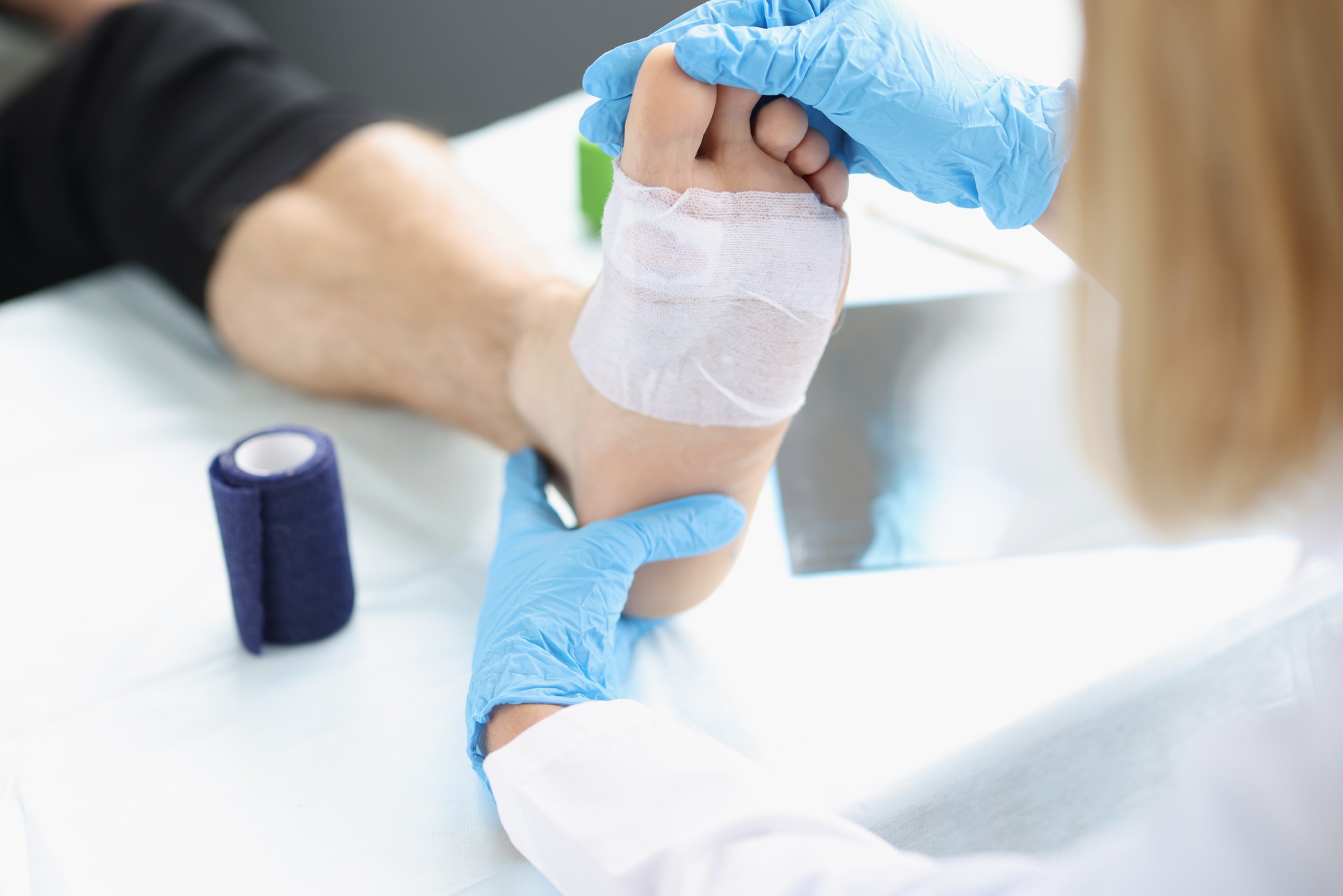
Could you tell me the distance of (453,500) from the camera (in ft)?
3.34

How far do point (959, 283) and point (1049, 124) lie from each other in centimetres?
55

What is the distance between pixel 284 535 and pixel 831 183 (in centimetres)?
47

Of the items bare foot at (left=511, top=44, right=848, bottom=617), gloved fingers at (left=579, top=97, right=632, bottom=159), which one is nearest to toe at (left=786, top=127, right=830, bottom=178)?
bare foot at (left=511, top=44, right=848, bottom=617)

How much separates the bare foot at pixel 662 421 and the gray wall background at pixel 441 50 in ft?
4.11

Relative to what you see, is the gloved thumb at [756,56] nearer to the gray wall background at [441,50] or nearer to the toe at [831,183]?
the toe at [831,183]

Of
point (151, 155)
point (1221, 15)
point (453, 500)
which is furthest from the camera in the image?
point (151, 155)

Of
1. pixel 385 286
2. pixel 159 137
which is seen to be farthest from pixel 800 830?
pixel 159 137

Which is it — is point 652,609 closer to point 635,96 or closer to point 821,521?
point 821,521

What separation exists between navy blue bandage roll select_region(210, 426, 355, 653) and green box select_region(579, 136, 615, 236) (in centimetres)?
65

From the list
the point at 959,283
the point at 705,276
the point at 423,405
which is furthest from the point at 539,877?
the point at 959,283

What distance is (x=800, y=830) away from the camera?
58cm

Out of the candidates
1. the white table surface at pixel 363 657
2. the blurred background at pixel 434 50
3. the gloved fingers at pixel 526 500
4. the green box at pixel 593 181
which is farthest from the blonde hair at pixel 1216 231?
the blurred background at pixel 434 50

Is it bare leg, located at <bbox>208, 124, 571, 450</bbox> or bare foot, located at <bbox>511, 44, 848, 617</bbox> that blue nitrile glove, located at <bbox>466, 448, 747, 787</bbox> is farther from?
bare leg, located at <bbox>208, 124, 571, 450</bbox>

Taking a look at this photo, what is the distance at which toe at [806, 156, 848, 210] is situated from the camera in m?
0.76
